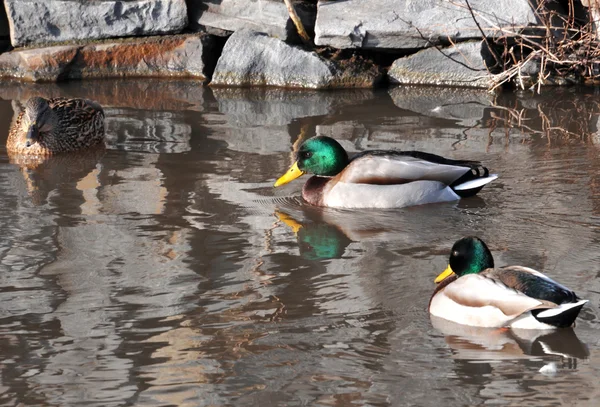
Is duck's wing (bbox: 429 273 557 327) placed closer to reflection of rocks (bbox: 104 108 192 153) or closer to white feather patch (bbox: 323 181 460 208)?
white feather patch (bbox: 323 181 460 208)

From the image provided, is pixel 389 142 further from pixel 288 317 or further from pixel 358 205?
pixel 288 317

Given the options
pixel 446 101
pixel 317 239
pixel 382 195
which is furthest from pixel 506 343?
pixel 446 101

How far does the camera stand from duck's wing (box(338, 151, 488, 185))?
738 cm

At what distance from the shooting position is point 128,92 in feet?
37.6

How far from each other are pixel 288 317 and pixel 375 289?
59 centimetres

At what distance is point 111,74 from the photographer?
39.9 ft

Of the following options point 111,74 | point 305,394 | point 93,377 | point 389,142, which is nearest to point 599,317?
point 305,394

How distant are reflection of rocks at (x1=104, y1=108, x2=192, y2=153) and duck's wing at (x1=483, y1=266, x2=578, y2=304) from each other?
435cm

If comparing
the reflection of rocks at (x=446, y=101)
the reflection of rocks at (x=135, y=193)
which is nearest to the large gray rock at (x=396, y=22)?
the reflection of rocks at (x=446, y=101)

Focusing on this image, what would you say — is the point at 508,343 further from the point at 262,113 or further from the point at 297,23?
the point at 297,23

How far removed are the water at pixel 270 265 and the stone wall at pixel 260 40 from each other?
3.84ft

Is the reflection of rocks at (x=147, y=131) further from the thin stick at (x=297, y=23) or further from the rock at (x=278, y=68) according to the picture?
the thin stick at (x=297, y=23)

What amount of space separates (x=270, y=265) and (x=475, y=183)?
1936mm

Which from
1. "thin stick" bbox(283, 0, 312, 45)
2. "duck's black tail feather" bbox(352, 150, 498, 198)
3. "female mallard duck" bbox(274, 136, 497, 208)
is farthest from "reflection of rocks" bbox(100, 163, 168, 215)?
"thin stick" bbox(283, 0, 312, 45)
